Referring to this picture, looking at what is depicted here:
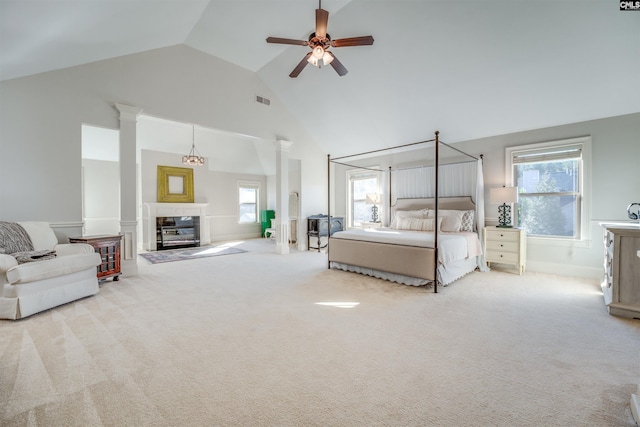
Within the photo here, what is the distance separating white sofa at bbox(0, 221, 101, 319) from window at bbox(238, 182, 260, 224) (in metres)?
6.18

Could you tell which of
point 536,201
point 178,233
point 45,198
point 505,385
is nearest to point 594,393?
point 505,385

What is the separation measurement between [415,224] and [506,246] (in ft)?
5.08

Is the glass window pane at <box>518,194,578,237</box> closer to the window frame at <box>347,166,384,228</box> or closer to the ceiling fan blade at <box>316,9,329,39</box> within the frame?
the window frame at <box>347,166,384,228</box>

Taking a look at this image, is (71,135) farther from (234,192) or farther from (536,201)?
(536,201)

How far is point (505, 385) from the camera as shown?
1.74 meters

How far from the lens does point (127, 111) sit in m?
4.47

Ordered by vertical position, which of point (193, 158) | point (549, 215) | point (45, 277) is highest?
point (193, 158)

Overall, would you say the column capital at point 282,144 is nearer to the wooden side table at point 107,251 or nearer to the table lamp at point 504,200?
the wooden side table at point 107,251

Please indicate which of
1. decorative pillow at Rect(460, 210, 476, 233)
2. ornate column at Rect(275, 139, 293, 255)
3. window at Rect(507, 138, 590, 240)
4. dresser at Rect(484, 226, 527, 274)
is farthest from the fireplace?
window at Rect(507, 138, 590, 240)

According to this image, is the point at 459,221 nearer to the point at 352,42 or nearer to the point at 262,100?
the point at 352,42

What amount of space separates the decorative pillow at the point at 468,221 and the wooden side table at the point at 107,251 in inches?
233

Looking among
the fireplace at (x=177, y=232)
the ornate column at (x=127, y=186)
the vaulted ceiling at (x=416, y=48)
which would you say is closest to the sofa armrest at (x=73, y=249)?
the ornate column at (x=127, y=186)

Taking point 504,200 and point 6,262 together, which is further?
point 504,200

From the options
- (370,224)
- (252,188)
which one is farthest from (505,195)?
(252,188)
